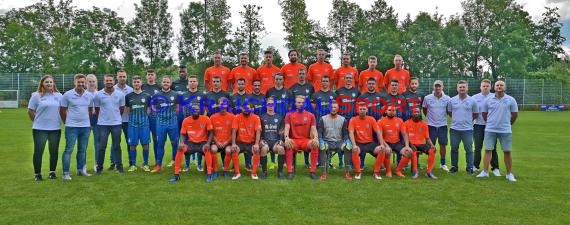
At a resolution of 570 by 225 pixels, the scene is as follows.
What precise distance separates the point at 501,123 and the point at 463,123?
0.78 meters

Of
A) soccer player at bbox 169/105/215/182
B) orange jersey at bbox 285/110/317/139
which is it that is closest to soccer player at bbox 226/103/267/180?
soccer player at bbox 169/105/215/182

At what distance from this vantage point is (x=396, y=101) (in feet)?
27.6

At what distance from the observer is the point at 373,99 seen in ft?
27.8

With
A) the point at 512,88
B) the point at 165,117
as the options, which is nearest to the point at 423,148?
the point at 165,117

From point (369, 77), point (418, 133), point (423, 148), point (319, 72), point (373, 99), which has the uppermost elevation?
point (319, 72)

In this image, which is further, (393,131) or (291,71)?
(291,71)

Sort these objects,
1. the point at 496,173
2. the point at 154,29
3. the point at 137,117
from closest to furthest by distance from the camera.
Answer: the point at 496,173 → the point at 137,117 → the point at 154,29

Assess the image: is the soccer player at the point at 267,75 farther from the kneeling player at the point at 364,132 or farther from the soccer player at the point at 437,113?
the soccer player at the point at 437,113

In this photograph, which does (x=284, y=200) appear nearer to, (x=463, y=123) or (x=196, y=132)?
(x=196, y=132)

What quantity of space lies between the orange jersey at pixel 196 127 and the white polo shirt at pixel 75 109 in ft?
5.20

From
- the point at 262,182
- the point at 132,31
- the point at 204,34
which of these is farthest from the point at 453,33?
the point at 262,182

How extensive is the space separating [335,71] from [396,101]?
5.21 feet

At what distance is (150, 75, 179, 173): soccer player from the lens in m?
8.32

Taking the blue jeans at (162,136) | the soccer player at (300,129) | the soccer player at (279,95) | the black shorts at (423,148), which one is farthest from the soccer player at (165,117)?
the black shorts at (423,148)
